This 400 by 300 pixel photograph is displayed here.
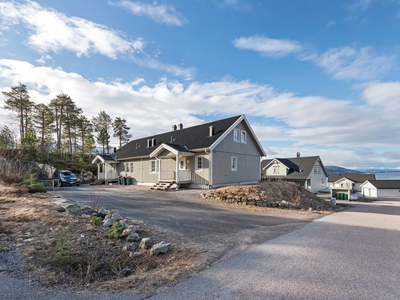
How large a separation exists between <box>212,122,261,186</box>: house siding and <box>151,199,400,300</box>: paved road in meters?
12.1

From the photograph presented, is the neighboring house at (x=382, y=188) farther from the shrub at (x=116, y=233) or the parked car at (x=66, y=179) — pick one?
the shrub at (x=116, y=233)

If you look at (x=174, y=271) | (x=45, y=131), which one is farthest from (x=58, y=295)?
(x=45, y=131)

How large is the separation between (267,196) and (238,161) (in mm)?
7410

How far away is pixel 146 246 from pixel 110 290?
173cm

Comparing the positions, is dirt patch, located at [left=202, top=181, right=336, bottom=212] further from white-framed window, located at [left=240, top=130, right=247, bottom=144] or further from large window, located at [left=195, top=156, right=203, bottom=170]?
white-framed window, located at [left=240, top=130, right=247, bottom=144]

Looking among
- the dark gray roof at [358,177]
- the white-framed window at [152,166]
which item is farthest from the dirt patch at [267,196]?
the dark gray roof at [358,177]

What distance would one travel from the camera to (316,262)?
4168 mm

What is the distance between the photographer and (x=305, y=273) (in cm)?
366

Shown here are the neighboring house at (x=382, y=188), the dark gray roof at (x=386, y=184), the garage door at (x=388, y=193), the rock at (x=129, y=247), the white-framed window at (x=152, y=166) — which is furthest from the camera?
the dark gray roof at (x=386, y=184)

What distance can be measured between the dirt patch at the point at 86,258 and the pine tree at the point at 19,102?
34.9 meters

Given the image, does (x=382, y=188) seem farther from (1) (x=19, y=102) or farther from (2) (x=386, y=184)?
(1) (x=19, y=102)

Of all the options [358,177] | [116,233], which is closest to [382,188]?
[358,177]

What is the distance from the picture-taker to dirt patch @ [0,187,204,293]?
3349mm

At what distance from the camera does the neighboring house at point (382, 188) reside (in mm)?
47625
